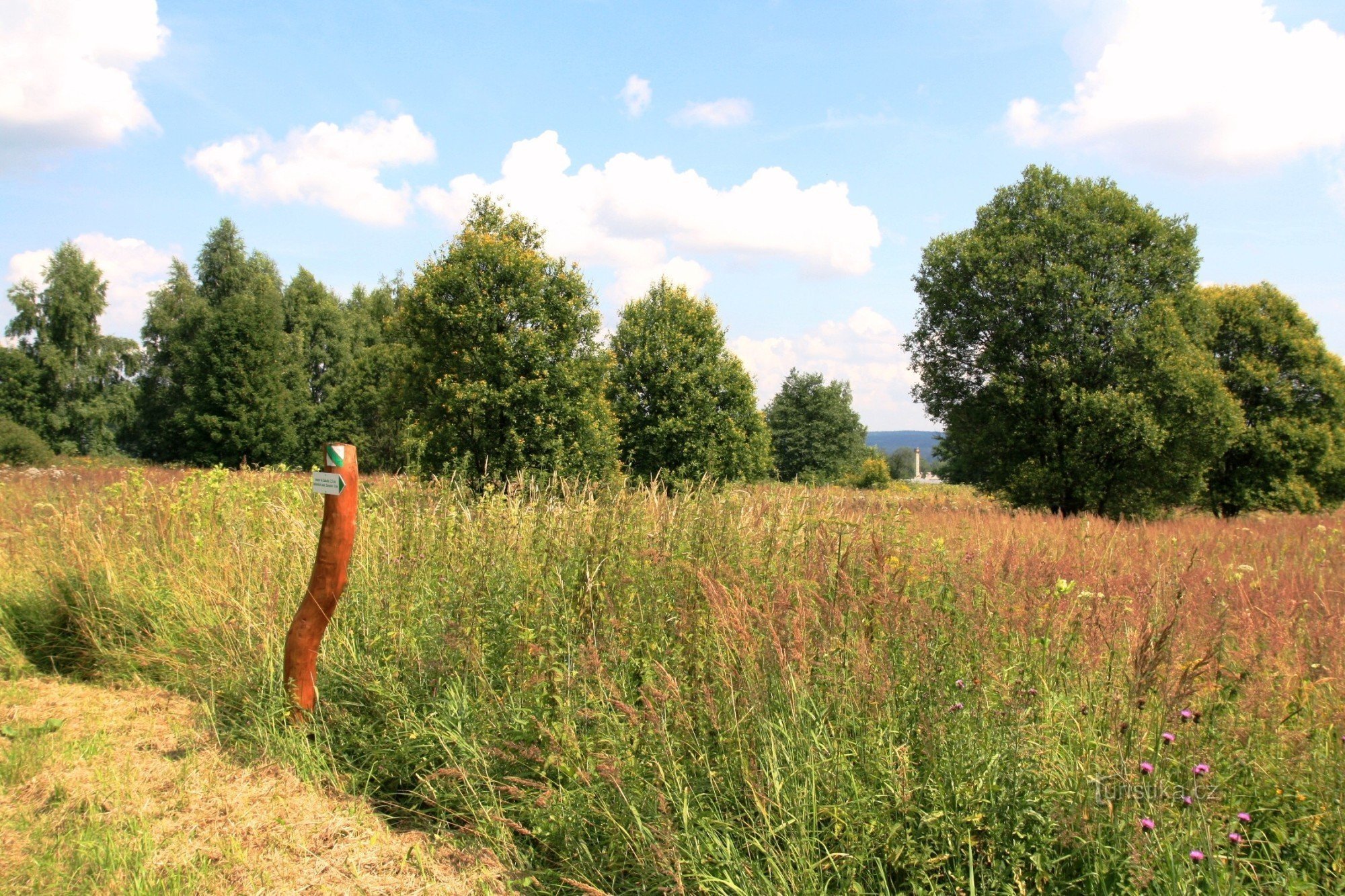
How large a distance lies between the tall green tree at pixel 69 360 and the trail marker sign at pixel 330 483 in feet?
151

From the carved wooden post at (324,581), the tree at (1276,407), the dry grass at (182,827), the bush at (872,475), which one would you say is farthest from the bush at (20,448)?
the bush at (872,475)

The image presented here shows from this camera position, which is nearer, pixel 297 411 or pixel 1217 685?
pixel 1217 685

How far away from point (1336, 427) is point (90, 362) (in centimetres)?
5618

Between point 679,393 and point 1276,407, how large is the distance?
1974cm

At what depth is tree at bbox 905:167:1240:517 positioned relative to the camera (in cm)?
1811

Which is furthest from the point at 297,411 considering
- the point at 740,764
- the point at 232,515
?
the point at 740,764

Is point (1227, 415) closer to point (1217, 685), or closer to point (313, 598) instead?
point (1217, 685)

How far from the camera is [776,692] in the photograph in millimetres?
2941

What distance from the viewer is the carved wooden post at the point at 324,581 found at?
4125 mm

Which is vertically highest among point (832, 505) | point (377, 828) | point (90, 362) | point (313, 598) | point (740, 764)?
point (90, 362)

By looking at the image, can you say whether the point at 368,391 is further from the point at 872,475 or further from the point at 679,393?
the point at 872,475

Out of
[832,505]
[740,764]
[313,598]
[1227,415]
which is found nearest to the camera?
[740,764]

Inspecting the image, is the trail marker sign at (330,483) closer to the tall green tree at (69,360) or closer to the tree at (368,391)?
the tree at (368,391)

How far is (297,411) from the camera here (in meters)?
38.6
